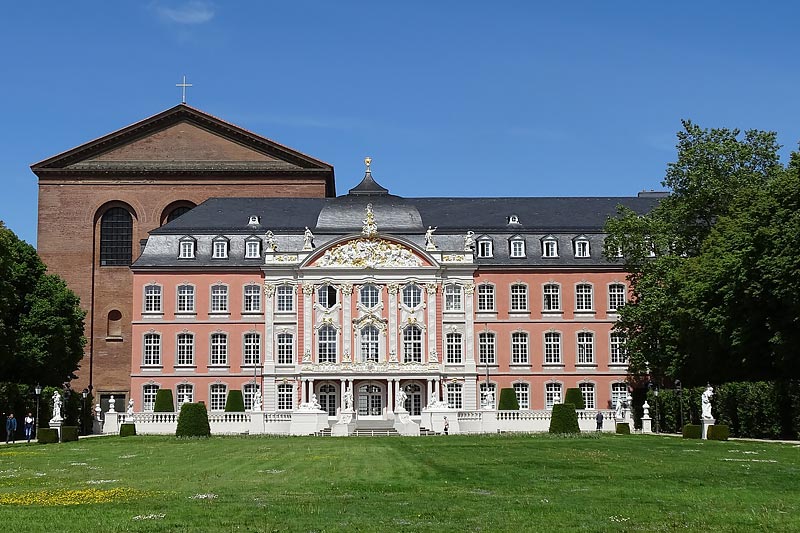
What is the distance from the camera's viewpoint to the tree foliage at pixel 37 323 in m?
60.6

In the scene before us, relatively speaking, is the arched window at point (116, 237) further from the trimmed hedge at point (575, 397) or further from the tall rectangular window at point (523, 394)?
the trimmed hedge at point (575, 397)

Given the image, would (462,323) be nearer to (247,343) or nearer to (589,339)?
(589,339)

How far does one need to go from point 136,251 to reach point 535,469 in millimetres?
54173

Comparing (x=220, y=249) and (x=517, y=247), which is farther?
(x=517, y=247)

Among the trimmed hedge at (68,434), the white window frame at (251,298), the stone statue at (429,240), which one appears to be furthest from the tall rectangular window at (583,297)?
the trimmed hedge at (68,434)

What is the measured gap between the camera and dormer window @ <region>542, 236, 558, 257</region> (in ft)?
233

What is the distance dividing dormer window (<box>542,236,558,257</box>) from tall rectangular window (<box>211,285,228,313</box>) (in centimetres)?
1955

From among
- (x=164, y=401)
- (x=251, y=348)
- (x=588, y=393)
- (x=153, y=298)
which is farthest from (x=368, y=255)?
(x=588, y=393)

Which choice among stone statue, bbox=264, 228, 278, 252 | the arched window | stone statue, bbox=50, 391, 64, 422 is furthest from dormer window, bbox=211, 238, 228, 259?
stone statue, bbox=50, 391, 64, 422

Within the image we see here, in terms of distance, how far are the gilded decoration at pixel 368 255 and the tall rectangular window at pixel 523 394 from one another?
31.3 feet

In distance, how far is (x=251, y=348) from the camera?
6988cm

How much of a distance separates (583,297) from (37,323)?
104 feet

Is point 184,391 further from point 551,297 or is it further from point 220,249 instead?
point 551,297

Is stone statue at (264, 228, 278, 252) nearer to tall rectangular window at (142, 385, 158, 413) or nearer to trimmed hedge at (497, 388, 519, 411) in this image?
tall rectangular window at (142, 385, 158, 413)
